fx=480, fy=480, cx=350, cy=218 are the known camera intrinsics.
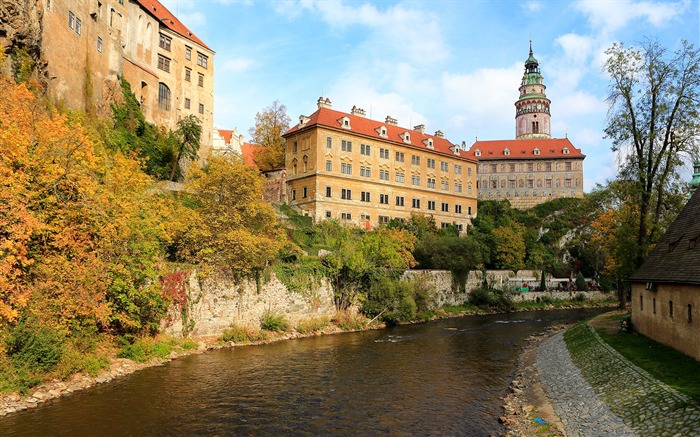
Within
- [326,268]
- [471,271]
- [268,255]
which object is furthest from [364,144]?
[268,255]

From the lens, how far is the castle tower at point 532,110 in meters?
95.0

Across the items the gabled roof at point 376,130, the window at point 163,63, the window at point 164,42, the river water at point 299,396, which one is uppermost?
the window at point 164,42

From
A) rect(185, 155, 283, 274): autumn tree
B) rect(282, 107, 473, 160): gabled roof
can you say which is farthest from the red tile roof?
rect(185, 155, 283, 274): autumn tree

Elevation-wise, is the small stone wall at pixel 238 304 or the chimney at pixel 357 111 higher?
the chimney at pixel 357 111

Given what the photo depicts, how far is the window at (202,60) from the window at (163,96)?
6.30 m

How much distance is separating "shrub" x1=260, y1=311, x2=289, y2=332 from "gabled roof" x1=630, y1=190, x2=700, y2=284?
62.4 feet

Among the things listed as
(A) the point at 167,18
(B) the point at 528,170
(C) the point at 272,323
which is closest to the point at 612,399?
(C) the point at 272,323

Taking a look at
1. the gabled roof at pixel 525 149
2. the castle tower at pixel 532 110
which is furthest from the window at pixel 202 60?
the castle tower at pixel 532 110

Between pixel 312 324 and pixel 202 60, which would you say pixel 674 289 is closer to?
pixel 312 324

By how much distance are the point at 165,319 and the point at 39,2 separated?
19.0m

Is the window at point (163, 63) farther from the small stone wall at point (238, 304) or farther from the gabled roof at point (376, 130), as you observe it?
the small stone wall at point (238, 304)

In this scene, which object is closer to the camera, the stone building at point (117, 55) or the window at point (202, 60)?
the stone building at point (117, 55)

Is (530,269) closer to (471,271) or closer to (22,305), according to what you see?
(471,271)

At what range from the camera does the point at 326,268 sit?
34000 mm
